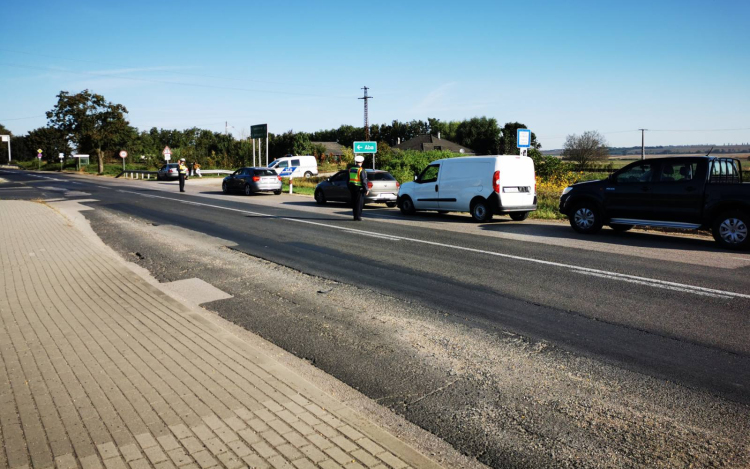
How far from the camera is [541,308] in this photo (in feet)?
22.0

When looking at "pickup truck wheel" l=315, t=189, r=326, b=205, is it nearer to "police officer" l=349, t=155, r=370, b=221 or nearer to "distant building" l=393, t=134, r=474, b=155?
"police officer" l=349, t=155, r=370, b=221

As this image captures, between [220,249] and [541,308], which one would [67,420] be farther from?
[220,249]

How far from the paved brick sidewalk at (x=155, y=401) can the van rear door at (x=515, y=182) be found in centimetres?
1117

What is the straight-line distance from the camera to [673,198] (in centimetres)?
1198

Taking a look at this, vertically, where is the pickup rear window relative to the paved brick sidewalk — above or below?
above

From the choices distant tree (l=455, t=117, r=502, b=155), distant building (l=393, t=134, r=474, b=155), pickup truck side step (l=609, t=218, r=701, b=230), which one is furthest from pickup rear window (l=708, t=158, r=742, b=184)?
distant tree (l=455, t=117, r=502, b=155)

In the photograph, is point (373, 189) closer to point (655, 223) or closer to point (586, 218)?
point (586, 218)

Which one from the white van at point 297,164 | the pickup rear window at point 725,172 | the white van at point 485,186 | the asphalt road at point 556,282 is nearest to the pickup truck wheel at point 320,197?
the white van at point 485,186

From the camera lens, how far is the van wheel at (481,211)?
16.1m

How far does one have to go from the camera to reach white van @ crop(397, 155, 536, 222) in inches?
625

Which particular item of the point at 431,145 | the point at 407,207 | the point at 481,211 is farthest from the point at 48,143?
the point at 481,211

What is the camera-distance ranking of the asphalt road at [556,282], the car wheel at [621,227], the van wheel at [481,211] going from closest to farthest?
the asphalt road at [556,282] < the car wheel at [621,227] < the van wheel at [481,211]

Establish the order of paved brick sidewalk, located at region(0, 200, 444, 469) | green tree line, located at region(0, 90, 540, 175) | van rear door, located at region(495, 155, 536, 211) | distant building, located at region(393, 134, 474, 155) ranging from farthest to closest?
distant building, located at region(393, 134, 474, 155)
green tree line, located at region(0, 90, 540, 175)
van rear door, located at region(495, 155, 536, 211)
paved brick sidewalk, located at region(0, 200, 444, 469)

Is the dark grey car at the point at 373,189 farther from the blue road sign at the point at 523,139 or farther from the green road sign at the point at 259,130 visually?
the green road sign at the point at 259,130
